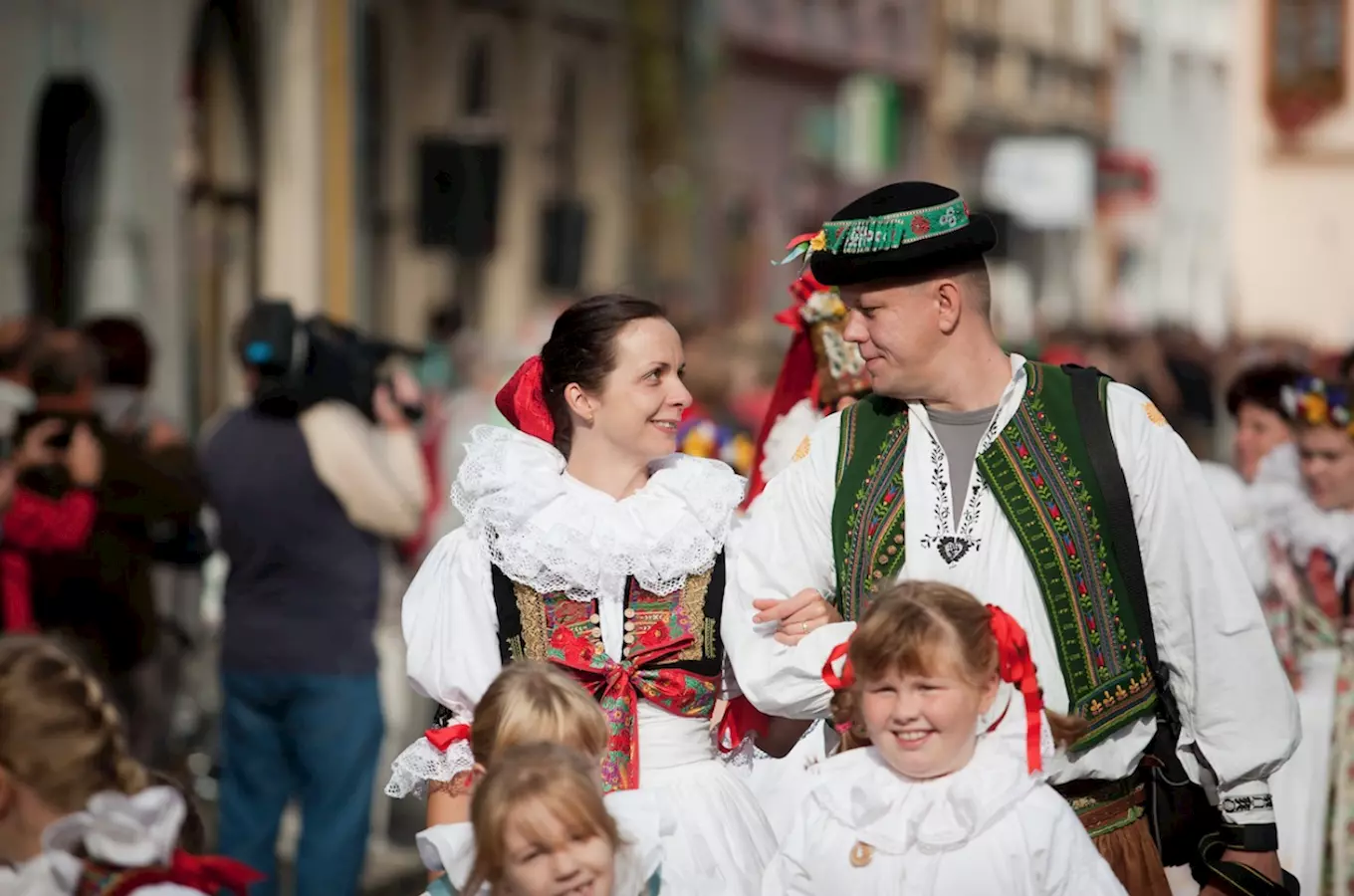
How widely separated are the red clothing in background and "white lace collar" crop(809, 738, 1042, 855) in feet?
16.5

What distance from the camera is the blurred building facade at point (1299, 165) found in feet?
160

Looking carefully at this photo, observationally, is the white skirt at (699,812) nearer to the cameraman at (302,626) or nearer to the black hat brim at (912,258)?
the black hat brim at (912,258)

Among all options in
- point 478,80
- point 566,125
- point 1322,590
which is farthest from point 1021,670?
point 566,125

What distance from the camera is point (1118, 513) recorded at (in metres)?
4.82

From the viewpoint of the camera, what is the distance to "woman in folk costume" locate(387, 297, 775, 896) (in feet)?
16.3

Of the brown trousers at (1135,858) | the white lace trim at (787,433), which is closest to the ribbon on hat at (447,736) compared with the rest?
the brown trousers at (1135,858)

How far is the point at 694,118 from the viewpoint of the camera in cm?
3047

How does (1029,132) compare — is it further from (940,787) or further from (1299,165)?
(940,787)

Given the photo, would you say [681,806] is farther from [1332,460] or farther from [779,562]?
[1332,460]

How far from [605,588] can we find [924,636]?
818 millimetres

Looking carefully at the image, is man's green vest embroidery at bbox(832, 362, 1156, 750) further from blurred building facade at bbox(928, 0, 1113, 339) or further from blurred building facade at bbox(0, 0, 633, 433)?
blurred building facade at bbox(928, 0, 1113, 339)

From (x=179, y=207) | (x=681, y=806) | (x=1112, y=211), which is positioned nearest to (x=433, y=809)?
(x=681, y=806)

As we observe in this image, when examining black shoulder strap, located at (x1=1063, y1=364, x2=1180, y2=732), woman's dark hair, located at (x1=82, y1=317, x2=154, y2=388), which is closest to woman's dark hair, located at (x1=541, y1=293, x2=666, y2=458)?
black shoulder strap, located at (x1=1063, y1=364, x2=1180, y2=732)

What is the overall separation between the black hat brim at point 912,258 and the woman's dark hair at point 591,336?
1.23ft
